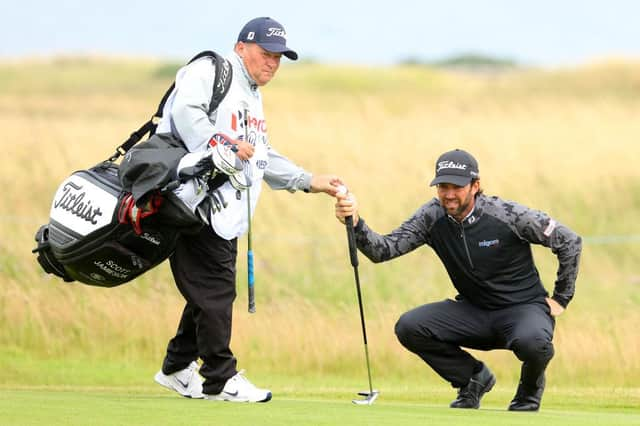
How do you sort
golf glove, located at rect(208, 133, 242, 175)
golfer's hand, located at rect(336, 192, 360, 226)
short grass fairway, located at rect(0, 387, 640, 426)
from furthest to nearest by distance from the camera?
golfer's hand, located at rect(336, 192, 360, 226) < golf glove, located at rect(208, 133, 242, 175) < short grass fairway, located at rect(0, 387, 640, 426)

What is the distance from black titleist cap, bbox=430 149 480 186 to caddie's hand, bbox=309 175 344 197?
59 centimetres

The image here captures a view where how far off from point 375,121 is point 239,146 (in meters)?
19.7

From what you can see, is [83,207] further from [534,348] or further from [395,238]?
[534,348]

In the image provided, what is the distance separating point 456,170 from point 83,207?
230 centimetres

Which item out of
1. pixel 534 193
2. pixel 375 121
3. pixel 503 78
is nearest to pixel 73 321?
pixel 534 193

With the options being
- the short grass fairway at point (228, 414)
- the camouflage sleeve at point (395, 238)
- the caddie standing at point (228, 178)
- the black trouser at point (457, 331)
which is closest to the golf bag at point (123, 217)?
the caddie standing at point (228, 178)

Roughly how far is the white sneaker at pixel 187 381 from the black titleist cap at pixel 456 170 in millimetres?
1923

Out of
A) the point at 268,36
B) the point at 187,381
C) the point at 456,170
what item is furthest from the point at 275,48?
the point at 187,381

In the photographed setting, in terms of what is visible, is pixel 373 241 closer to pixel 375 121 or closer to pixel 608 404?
pixel 608 404

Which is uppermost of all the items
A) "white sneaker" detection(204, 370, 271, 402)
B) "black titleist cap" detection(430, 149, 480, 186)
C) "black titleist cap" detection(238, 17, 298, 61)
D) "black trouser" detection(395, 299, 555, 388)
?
"black titleist cap" detection(238, 17, 298, 61)

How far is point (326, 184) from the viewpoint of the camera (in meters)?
8.41

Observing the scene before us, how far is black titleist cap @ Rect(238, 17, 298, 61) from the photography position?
8.07 m

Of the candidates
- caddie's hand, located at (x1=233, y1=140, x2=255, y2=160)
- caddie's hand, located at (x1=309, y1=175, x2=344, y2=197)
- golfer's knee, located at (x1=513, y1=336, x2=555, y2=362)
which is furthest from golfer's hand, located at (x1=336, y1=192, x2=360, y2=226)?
golfer's knee, located at (x1=513, y1=336, x2=555, y2=362)

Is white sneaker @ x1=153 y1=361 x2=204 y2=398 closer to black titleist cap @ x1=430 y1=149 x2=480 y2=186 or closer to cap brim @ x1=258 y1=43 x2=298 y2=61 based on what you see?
black titleist cap @ x1=430 y1=149 x2=480 y2=186
